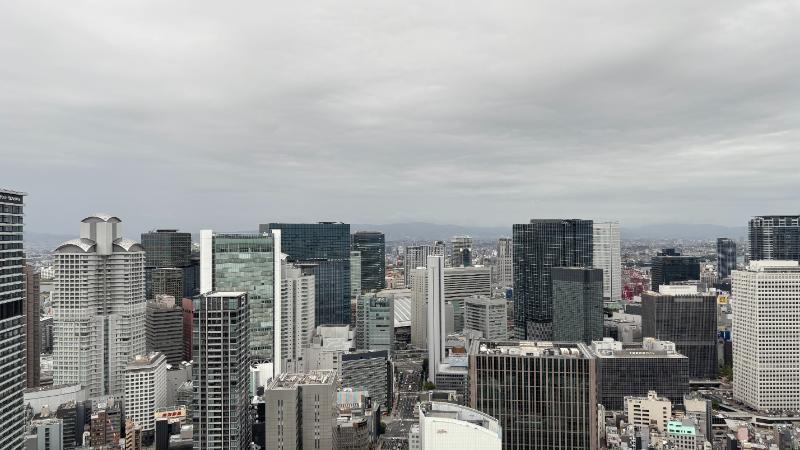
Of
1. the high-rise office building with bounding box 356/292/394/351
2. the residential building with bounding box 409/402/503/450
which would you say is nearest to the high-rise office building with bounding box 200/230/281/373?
the high-rise office building with bounding box 356/292/394/351

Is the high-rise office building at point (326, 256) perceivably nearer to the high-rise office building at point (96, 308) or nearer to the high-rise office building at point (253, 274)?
the high-rise office building at point (253, 274)

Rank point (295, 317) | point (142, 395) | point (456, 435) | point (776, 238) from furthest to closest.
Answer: point (776, 238)
point (295, 317)
point (142, 395)
point (456, 435)

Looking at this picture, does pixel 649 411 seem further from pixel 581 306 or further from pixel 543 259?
pixel 543 259

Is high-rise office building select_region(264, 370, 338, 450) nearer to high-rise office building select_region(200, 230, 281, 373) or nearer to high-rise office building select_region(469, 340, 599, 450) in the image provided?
high-rise office building select_region(469, 340, 599, 450)

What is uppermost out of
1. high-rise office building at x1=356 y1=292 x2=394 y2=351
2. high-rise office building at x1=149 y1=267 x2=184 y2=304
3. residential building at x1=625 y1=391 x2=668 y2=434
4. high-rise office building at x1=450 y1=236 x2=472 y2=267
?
high-rise office building at x1=450 y1=236 x2=472 y2=267

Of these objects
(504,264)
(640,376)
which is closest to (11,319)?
(640,376)
